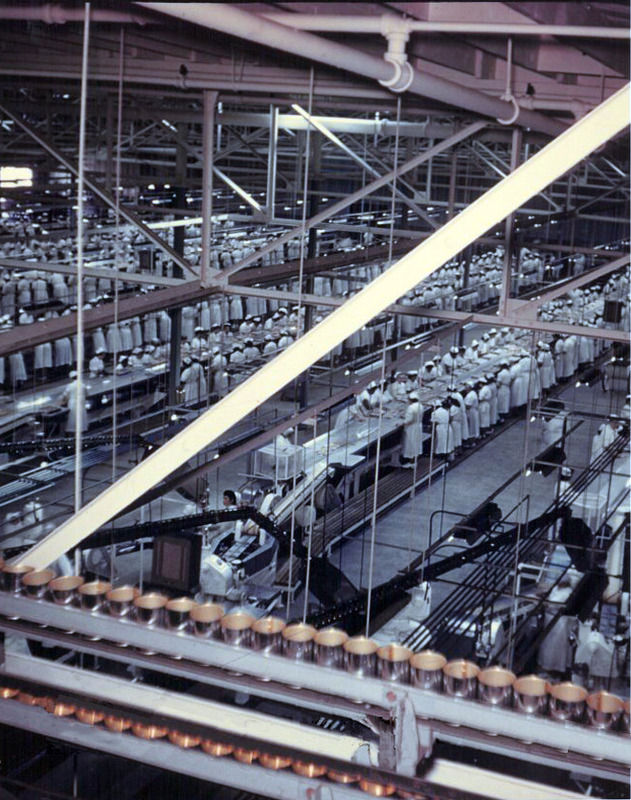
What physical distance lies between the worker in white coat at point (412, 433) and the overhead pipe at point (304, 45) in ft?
22.1

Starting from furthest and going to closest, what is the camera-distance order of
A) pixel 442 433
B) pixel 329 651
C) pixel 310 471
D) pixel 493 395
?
pixel 493 395 < pixel 442 433 < pixel 310 471 < pixel 329 651

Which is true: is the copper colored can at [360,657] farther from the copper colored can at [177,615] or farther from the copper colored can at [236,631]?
the copper colored can at [177,615]

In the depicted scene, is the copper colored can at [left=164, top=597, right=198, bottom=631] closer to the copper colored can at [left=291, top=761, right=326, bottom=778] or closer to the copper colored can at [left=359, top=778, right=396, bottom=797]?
the copper colored can at [left=291, top=761, right=326, bottom=778]

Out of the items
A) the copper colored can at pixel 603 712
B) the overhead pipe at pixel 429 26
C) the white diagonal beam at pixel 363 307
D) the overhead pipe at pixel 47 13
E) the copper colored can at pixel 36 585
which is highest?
the overhead pipe at pixel 47 13

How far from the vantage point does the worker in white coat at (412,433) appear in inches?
472

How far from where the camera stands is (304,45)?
340cm

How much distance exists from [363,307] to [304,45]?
52.7 inches

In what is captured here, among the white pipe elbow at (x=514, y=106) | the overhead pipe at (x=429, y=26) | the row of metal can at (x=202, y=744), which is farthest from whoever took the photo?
the white pipe elbow at (x=514, y=106)

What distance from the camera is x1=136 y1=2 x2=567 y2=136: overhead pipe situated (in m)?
2.75

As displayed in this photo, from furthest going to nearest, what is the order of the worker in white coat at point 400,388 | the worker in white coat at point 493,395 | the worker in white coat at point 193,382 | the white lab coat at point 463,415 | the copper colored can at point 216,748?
the worker in white coat at point 493,395, the worker in white coat at point 400,388, the white lab coat at point 463,415, the worker in white coat at point 193,382, the copper colored can at point 216,748

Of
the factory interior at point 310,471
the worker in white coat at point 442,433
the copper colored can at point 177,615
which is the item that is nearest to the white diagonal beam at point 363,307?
the factory interior at point 310,471

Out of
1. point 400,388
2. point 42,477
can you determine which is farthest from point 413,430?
point 42,477

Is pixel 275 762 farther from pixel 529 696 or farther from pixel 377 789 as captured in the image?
pixel 529 696

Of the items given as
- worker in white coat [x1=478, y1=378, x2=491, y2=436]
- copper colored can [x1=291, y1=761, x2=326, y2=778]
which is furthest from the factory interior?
worker in white coat [x1=478, y1=378, x2=491, y2=436]
